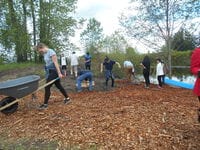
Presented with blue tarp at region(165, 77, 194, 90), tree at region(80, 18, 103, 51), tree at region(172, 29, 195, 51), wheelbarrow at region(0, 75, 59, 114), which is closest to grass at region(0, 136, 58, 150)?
wheelbarrow at region(0, 75, 59, 114)

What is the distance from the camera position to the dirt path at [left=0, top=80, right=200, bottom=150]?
20.3 ft

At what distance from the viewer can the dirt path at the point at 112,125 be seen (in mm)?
6191

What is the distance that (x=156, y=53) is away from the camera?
24031 millimetres

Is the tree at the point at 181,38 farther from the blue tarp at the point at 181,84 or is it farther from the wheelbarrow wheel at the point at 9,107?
the wheelbarrow wheel at the point at 9,107

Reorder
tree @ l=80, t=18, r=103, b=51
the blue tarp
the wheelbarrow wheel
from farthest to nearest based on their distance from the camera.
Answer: tree @ l=80, t=18, r=103, b=51
the blue tarp
the wheelbarrow wheel

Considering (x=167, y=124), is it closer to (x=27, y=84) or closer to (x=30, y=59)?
(x=27, y=84)

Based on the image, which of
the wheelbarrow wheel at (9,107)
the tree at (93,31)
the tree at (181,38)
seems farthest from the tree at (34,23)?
the tree at (93,31)

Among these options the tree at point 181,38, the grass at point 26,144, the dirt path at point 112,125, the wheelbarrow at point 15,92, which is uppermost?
the tree at point 181,38

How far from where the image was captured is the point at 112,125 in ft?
23.2

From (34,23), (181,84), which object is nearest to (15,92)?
(181,84)

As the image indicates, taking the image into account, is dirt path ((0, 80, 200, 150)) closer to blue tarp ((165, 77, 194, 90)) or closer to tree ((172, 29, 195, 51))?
blue tarp ((165, 77, 194, 90))

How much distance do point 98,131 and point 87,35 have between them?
67.1 meters

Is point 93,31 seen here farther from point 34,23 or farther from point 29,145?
point 29,145

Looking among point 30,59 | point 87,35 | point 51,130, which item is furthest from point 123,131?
point 87,35
